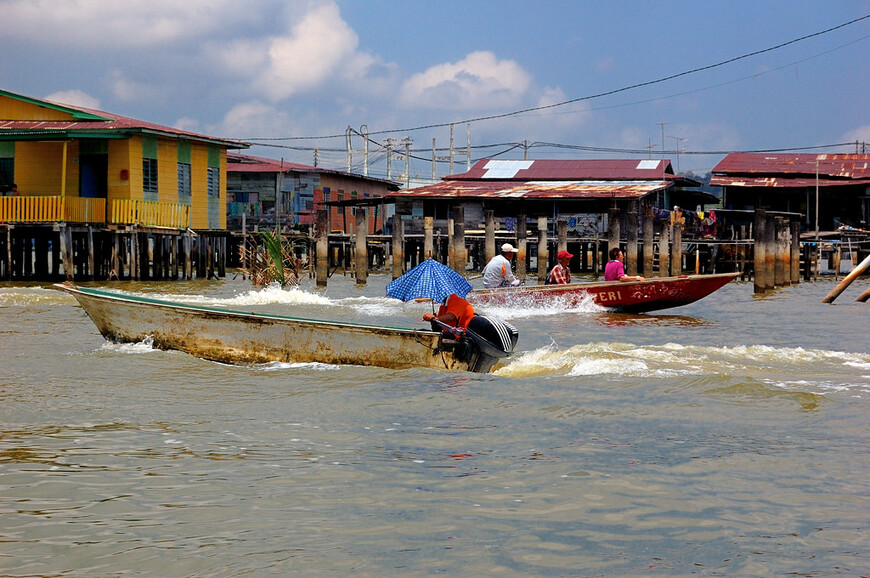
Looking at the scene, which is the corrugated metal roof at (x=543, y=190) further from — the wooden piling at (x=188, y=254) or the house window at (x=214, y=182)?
the wooden piling at (x=188, y=254)

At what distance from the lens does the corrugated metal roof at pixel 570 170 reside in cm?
4056

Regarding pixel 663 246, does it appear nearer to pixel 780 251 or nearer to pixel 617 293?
pixel 780 251

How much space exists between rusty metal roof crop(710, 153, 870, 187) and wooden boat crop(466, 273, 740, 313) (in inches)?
899

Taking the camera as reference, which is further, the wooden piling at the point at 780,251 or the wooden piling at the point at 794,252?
the wooden piling at the point at 794,252

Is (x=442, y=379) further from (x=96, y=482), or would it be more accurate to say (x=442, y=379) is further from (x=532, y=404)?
(x=96, y=482)

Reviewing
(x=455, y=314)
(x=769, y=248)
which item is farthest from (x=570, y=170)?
→ (x=455, y=314)

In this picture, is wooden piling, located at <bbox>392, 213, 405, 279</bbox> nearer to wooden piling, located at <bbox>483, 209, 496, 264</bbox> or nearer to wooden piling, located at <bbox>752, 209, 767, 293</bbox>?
wooden piling, located at <bbox>483, 209, 496, 264</bbox>

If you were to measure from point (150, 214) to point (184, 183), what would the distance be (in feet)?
8.67

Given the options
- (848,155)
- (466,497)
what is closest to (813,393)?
(466,497)

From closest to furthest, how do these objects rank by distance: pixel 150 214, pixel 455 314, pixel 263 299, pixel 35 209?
pixel 455 314 < pixel 263 299 < pixel 35 209 < pixel 150 214

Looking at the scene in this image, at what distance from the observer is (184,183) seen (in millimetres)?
29875

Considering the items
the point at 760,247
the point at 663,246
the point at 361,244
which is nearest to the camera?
the point at 760,247

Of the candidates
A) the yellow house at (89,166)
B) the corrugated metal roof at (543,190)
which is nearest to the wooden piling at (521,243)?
the corrugated metal roof at (543,190)

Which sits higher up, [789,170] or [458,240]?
[789,170]
